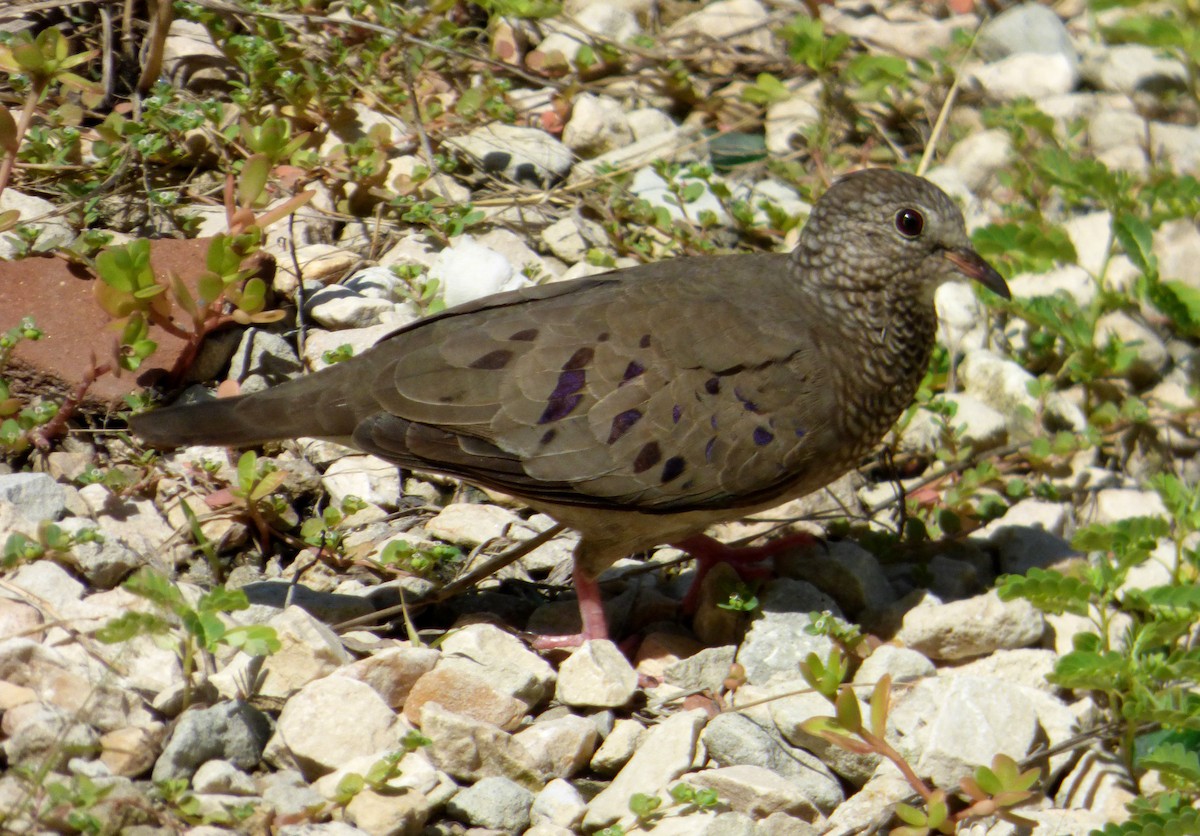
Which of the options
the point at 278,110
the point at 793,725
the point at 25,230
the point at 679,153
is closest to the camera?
the point at 793,725

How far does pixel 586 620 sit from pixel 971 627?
1.07 metres

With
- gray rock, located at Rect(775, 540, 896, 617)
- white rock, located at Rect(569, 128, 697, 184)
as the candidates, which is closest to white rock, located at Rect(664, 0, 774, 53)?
white rock, located at Rect(569, 128, 697, 184)

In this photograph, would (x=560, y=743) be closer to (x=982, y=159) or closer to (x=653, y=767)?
(x=653, y=767)

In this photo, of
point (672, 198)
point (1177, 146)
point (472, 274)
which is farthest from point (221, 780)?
point (1177, 146)

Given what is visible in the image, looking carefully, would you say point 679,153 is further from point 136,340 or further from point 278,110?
point 136,340

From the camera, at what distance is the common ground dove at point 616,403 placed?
3943 mm

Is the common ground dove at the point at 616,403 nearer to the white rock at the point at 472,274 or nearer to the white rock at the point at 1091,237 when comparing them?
the white rock at the point at 472,274

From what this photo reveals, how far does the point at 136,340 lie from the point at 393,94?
6.03 ft

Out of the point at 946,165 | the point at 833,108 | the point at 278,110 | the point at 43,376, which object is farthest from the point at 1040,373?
the point at 43,376

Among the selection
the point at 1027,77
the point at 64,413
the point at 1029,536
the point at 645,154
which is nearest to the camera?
the point at 64,413

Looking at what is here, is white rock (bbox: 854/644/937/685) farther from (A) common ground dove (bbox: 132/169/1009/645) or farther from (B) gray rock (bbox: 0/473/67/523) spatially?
(B) gray rock (bbox: 0/473/67/523)

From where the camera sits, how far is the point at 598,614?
4133 mm

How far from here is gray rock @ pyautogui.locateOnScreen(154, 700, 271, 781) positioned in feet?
10.3

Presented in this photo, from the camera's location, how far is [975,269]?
4.35 metres
